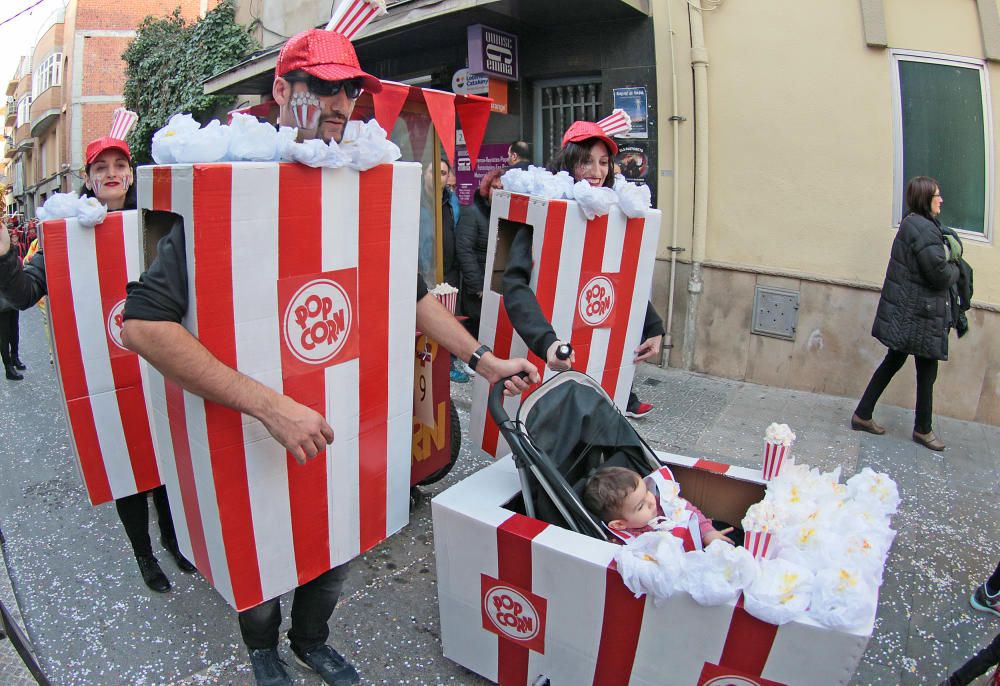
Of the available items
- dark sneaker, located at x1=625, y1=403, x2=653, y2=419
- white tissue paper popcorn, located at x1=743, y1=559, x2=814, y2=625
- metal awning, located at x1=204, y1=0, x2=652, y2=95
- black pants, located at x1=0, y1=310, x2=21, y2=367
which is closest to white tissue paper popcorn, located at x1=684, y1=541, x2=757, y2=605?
white tissue paper popcorn, located at x1=743, y1=559, x2=814, y2=625

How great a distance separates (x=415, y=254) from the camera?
2.24m

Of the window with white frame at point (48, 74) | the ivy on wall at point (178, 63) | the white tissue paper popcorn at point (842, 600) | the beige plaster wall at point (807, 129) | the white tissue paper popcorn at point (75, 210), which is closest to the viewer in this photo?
the white tissue paper popcorn at point (842, 600)

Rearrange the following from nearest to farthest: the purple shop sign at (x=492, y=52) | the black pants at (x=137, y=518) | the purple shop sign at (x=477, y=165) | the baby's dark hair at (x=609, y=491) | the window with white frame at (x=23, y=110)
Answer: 1. the baby's dark hair at (x=609, y=491)
2. the black pants at (x=137, y=518)
3. the purple shop sign at (x=492, y=52)
4. the purple shop sign at (x=477, y=165)
5. the window with white frame at (x=23, y=110)

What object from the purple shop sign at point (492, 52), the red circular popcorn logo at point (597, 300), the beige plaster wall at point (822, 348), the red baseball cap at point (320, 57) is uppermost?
the purple shop sign at point (492, 52)

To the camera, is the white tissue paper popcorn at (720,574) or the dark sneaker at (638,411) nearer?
the white tissue paper popcorn at (720,574)

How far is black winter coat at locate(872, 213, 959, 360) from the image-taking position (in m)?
4.41

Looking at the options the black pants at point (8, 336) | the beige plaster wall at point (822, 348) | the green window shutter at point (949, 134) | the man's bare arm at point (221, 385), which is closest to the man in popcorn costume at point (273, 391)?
the man's bare arm at point (221, 385)

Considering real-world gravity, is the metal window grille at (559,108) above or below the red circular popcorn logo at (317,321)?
above

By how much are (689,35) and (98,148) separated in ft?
16.1

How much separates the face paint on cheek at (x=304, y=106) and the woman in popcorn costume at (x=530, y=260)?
1.09 meters

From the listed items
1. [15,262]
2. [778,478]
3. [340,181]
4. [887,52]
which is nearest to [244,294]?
[340,181]

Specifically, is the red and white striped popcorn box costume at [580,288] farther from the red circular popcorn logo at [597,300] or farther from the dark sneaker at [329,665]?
the dark sneaker at [329,665]

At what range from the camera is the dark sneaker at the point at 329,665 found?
2363mm

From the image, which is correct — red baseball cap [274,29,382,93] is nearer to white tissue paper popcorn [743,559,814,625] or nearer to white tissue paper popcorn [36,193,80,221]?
white tissue paper popcorn [36,193,80,221]
